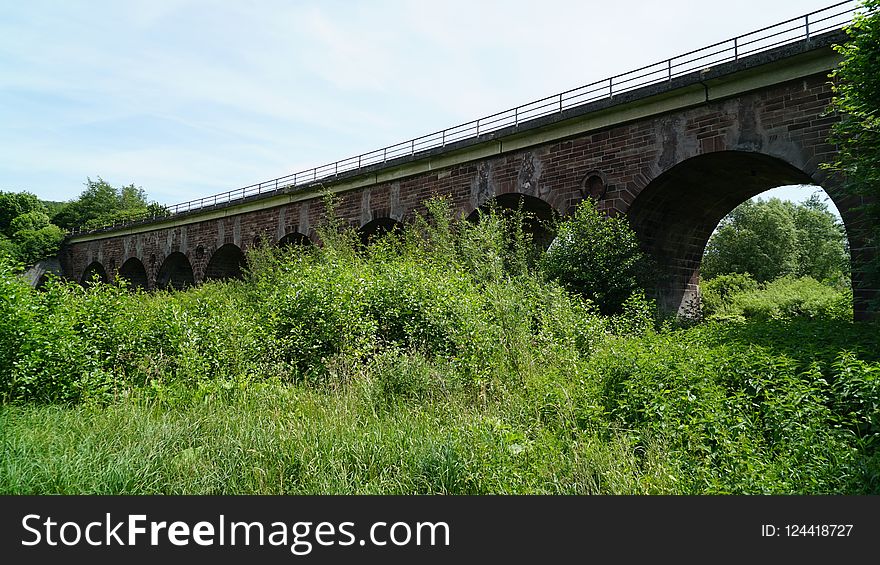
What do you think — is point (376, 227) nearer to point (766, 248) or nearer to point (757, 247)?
point (757, 247)

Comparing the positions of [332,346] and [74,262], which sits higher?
[74,262]

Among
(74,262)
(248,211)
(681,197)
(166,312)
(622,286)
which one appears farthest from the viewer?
(74,262)

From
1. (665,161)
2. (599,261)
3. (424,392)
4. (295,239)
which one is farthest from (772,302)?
(295,239)

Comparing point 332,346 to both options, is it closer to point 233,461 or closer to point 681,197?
point 233,461

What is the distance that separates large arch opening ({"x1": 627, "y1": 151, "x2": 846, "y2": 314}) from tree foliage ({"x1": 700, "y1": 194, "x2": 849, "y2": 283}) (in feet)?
71.8

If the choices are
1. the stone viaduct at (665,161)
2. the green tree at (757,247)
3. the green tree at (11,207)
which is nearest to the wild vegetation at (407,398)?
the stone viaduct at (665,161)

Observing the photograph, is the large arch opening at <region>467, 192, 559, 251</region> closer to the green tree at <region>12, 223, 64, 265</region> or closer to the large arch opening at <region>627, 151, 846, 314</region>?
the large arch opening at <region>627, 151, 846, 314</region>

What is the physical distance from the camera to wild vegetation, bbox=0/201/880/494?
12.5 ft

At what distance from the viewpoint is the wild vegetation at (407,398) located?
3816mm

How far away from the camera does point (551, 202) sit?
45.5ft

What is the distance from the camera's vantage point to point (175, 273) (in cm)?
3319

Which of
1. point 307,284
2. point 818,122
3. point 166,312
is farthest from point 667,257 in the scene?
point 166,312

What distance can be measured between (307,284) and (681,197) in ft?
29.8

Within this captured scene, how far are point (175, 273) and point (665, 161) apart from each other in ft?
95.0
